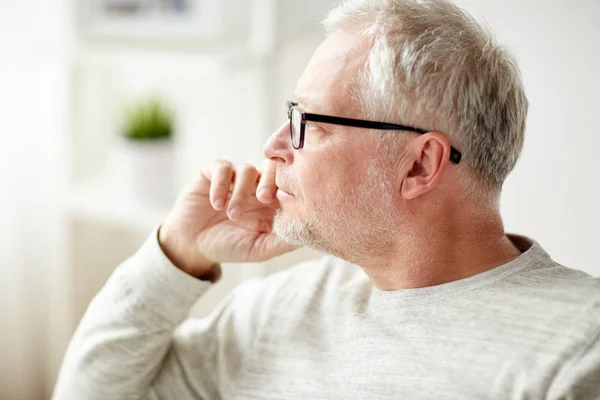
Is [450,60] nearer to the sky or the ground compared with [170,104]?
nearer to the sky

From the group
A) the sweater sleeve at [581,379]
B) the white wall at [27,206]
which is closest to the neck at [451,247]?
the sweater sleeve at [581,379]

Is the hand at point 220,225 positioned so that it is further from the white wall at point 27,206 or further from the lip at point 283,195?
the white wall at point 27,206

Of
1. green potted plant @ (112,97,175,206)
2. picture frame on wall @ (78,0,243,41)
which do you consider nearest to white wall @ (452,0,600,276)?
picture frame on wall @ (78,0,243,41)

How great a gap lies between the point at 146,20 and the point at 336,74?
1062 mm

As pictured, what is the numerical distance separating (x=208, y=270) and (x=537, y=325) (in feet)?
2.22

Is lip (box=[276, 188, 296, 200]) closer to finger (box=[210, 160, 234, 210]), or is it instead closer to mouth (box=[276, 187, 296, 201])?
mouth (box=[276, 187, 296, 201])

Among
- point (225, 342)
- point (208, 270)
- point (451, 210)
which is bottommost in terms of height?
point (225, 342)

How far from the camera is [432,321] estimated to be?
116cm

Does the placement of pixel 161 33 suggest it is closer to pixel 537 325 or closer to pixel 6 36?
pixel 6 36

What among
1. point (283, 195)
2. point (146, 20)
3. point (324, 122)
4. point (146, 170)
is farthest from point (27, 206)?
point (324, 122)

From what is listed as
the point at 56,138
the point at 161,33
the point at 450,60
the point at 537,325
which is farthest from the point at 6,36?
the point at 537,325

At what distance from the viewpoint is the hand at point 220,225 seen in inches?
54.1

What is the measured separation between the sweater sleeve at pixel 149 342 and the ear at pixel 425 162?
0.45 m

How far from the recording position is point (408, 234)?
120cm
